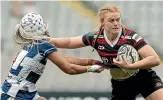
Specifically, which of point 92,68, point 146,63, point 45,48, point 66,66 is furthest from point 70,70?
point 146,63

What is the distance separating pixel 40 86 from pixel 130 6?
2219 millimetres

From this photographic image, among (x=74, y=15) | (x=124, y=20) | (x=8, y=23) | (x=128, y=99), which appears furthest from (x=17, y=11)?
(x=128, y=99)

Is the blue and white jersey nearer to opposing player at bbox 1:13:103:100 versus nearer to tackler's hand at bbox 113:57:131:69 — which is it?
opposing player at bbox 1:13:103:100

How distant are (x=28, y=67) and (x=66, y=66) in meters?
0.39

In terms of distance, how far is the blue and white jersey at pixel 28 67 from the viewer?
6027 mm

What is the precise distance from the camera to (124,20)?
11.4 meters

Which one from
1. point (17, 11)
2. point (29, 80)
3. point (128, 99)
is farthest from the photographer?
point (17, 11)

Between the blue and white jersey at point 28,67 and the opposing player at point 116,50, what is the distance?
31.5 inches

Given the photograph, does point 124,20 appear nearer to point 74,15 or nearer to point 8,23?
point 74,15

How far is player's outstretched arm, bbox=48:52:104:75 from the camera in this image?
6060 mm

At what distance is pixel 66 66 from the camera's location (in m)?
6.18

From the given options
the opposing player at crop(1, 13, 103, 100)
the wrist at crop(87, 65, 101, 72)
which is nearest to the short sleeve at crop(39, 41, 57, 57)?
the opposing player at crop(1, 13, 103, 100)

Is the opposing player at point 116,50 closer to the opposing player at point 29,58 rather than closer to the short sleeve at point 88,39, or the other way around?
the short sleeve at point 88,39

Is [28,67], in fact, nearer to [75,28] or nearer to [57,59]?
[57,59]
